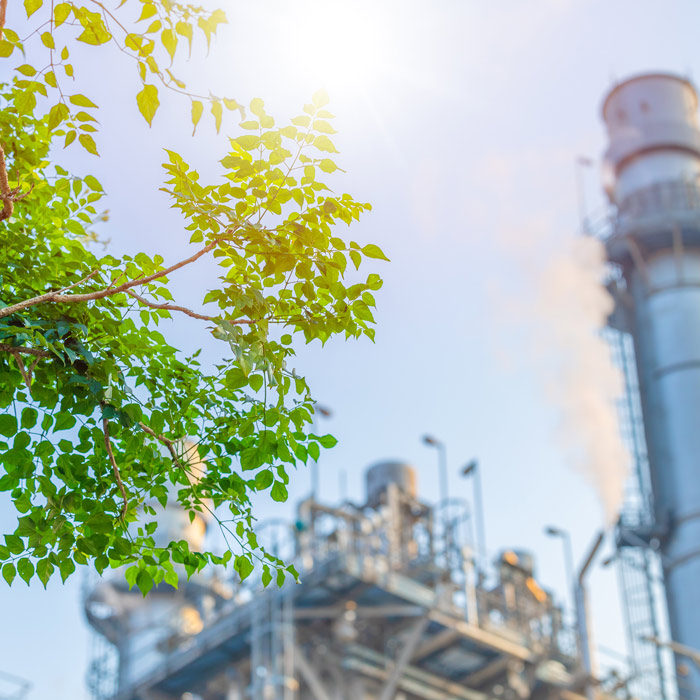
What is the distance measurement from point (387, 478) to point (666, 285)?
13193 millimetres

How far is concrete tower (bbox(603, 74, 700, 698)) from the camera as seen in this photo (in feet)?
124

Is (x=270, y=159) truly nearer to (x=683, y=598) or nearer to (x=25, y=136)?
(x=25, y=136)

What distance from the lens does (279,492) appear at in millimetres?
7523

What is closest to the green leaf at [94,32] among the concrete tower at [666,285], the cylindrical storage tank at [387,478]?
the cylindrical storage tank at [387,478]

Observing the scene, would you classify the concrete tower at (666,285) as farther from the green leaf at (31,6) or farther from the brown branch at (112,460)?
the green leaf at (31,6)

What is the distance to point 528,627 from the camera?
33.8 metres

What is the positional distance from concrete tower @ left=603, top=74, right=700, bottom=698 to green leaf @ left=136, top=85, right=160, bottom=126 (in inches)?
1284

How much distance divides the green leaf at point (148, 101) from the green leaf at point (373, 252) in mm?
1453

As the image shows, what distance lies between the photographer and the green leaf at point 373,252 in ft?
23.1

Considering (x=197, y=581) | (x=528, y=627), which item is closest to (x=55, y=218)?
(x=528, y=627)

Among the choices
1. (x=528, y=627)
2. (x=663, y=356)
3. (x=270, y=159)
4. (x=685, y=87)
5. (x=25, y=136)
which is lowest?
(x=270, y=159)

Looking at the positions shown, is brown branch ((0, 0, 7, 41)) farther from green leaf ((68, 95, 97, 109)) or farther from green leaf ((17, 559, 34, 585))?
green leaf ((17, 559, 34, 585))

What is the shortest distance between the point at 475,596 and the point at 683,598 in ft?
27.2

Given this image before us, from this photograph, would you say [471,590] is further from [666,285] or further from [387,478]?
[666,285]
